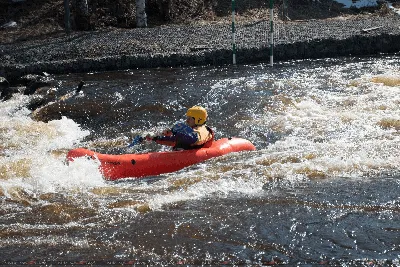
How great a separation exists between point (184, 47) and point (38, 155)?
6.21m

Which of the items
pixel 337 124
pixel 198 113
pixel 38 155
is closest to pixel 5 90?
pixel 38 155

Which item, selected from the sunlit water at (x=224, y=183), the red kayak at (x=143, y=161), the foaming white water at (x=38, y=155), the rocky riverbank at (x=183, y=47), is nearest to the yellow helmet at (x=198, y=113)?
the red kayak at (x=143, y=161)

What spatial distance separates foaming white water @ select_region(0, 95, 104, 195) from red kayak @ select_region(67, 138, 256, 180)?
0.46 ft

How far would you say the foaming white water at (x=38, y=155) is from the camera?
22.5 ft

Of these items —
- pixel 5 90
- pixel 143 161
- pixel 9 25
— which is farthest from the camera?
pixel 9 25

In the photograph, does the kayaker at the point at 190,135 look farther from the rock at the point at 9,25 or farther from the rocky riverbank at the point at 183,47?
the rock at the point at 9,25

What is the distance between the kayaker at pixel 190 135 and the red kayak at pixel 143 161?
0.44 feet

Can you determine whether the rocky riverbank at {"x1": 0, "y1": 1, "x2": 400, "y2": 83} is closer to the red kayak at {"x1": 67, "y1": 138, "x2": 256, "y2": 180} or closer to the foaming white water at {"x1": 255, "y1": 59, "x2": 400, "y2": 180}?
the foaming white water at {"x1": 255, "y1": 59, "x2": 400, "y2": 180}

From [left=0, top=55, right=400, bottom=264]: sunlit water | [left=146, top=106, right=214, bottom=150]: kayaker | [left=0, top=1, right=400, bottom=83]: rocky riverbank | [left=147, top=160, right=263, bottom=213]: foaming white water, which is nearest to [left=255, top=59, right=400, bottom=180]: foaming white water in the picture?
[left=0, top=55, right=400, bottom=264]: sunlit water

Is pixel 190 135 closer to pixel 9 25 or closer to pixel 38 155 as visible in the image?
pixel 38 155

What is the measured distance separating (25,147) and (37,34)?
7.28 metres

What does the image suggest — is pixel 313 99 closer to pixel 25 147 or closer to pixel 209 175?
pixel 209 175

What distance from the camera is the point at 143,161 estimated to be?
7.33 m

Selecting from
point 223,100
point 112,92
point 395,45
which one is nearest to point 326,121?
point 223,100
